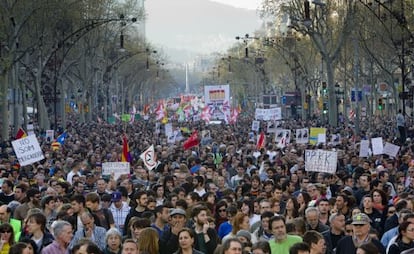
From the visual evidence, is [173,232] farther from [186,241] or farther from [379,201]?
[379,201]

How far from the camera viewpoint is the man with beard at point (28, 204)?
13.1 meters

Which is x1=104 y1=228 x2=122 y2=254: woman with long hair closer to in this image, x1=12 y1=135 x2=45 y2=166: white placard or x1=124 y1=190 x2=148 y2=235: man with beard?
x1=124 y1=190 x2=148 y2=235: man with beard

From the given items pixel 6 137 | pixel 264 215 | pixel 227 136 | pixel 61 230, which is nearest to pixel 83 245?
pixel 61 230

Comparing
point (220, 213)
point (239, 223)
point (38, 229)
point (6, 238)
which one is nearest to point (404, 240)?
point (239, 223)

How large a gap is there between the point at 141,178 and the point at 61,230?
9.85 m

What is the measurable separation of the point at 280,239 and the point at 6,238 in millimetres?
2589

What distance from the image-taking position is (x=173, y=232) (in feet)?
36.8

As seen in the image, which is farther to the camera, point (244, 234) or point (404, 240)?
point (244, 234)

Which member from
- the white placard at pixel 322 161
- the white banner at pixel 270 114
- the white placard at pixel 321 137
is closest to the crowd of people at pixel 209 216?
the white placard at pixel 322 161

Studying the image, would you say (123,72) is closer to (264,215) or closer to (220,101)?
(220,101)

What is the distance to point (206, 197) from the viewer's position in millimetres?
14367

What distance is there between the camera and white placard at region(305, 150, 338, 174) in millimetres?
19219

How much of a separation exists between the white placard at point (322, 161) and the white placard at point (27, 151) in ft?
17.6

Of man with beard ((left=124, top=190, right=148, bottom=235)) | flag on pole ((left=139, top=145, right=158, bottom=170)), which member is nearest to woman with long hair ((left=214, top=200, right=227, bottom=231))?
man with beard ((left=124, top=190, right=148, bottom=235))
